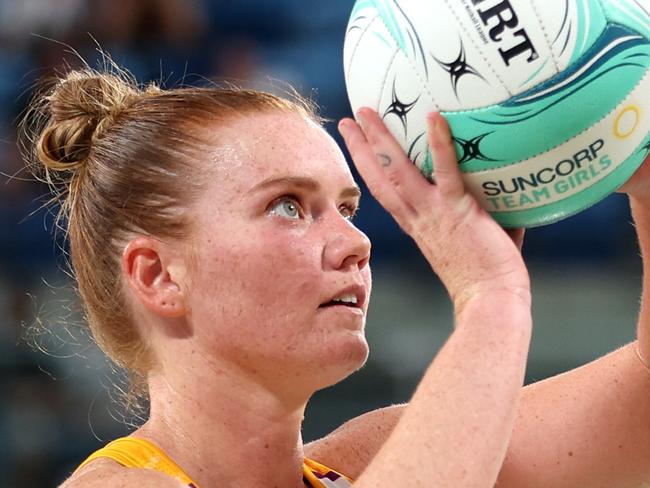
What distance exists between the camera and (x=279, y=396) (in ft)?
7.27

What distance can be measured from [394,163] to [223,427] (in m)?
0.71

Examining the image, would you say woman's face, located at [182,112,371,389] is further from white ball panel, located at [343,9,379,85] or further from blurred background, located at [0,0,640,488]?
blurred background, located at [0,0,640,488]

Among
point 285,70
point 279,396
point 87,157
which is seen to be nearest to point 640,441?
point 279,396

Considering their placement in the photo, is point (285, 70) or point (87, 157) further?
point (285, 70)

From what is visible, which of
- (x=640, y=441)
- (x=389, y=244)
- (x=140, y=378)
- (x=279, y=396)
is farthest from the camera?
(x=389, y=244)

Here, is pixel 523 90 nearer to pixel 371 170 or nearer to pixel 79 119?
pixel 371 170

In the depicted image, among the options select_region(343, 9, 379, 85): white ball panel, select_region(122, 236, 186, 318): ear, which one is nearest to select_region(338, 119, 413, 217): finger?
select_region(343, 9, 379, 85): white ball panel

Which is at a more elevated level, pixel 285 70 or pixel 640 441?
pixel 640 441

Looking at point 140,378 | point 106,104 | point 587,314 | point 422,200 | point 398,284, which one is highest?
point 106,104

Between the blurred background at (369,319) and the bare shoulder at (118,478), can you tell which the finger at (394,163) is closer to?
the bare shoulder at (118,478)

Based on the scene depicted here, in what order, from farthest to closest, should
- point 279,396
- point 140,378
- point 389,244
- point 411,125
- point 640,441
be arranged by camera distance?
point 389,244
point 140,378
point 640,441
point 279,396
point 411,125

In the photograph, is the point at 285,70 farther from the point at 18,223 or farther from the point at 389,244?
the point at 18,223

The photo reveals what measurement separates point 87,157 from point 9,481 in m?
3.11

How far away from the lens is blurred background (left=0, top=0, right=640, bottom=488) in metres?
5.06
